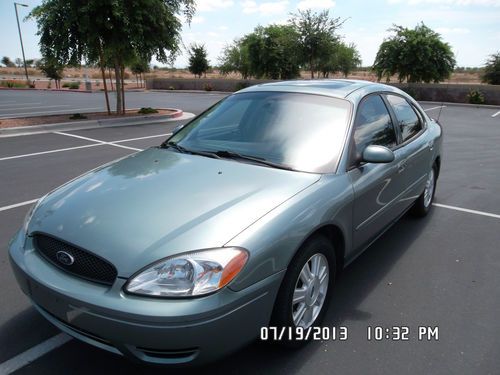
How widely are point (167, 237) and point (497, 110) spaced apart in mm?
21228

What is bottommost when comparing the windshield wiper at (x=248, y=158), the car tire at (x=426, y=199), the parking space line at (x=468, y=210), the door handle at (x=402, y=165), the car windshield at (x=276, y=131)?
the parking space line at (x=468, y=210)

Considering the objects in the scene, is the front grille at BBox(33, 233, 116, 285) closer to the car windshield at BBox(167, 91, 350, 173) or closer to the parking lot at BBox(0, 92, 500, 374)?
the parking lot at BBox(0, 92, 500, 374)

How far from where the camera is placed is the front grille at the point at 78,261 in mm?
2035

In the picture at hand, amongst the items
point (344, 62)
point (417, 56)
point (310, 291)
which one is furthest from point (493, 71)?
point (310, 291)

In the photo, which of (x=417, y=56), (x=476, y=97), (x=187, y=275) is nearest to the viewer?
(x=187, y=275)

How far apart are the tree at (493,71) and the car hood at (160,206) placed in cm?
2809

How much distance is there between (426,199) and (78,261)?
405 centimetres

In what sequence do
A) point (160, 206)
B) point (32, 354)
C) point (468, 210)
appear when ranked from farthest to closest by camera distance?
point (468, 210) < point (32, 354) < point (160, 206)

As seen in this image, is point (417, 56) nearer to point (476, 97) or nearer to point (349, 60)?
point (476, 97)

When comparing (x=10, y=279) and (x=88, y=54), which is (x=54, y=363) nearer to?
(x=10, y=279)

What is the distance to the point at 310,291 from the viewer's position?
2.53 meters

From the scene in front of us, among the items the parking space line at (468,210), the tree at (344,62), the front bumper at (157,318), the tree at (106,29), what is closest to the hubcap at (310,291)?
the front bumper at (157,318)

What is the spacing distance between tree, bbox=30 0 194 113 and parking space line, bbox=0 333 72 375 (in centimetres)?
1117

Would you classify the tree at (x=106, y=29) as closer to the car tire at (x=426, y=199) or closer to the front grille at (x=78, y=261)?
the car tire at (x=426, y=199)
